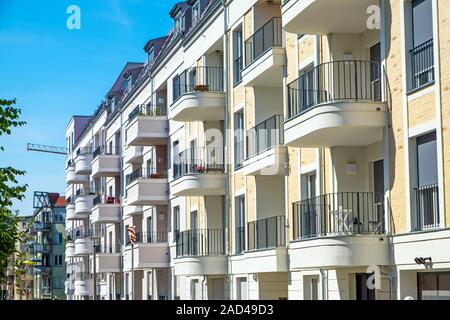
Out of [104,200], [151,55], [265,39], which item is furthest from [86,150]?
[265,39]

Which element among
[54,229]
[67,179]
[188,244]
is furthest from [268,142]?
[54,229]

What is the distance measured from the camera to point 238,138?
22.2 m

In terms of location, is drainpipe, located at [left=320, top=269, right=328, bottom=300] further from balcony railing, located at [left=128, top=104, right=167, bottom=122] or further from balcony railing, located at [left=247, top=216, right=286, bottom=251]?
balcony railing, located at [left=128, top=104, right=167, bottom=122]

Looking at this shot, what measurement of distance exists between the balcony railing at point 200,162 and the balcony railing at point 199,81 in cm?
179

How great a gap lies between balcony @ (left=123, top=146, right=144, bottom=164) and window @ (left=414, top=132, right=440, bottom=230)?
2324cm

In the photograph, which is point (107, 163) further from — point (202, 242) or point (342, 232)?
point (342, 232)

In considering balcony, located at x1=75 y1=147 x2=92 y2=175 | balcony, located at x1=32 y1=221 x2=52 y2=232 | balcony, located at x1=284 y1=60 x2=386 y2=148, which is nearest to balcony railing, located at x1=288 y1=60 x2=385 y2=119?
balcony, located at x1=284 y1=60 x2=386 y2=148

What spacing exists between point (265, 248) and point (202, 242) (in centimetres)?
545

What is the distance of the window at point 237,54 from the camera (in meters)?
22.4

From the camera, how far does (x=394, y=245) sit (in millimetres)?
13133

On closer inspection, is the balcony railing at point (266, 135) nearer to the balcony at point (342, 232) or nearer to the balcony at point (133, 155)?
the balcony at point (342, 232)

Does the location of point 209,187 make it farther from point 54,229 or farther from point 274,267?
point 54,229

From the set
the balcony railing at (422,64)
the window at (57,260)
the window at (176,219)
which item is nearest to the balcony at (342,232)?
the balcony railing at (422,64)

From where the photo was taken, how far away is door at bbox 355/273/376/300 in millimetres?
14906
